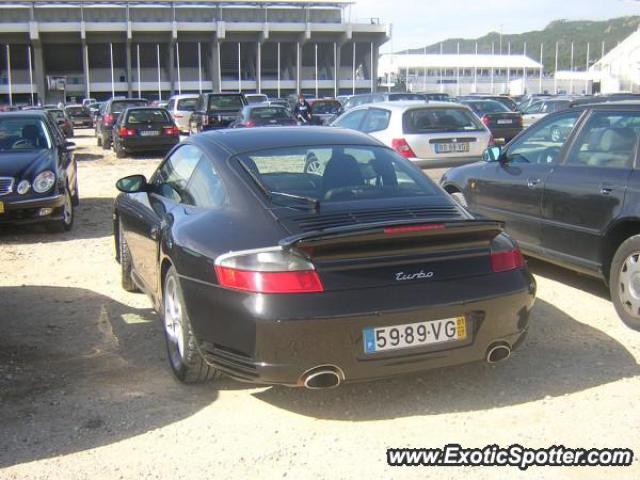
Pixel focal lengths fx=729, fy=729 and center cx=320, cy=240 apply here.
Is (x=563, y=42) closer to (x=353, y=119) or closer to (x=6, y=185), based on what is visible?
(x=353, y=119)

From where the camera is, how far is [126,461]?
348 centimetres

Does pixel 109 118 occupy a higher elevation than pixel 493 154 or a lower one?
lower

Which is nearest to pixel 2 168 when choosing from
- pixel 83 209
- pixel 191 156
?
pixel 83 209

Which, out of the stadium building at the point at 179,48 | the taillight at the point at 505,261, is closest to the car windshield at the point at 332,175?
the taillight at the point at 505,261

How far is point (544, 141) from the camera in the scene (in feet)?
22.3

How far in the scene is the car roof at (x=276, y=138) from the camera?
4.72m

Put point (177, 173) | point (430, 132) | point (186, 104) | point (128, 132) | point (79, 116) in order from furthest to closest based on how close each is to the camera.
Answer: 1. point (79, 116)
2. point (186, 104)
3. point (128, 132)
4. point (430, 132)
5. point (177, 173)

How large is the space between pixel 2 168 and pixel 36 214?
0.71 metres

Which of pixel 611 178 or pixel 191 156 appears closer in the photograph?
pixel 191 156

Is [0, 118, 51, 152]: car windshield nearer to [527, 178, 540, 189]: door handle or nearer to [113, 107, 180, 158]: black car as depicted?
[527, 178, 540, 189]: door handle

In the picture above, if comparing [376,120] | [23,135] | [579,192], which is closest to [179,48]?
[376,120]

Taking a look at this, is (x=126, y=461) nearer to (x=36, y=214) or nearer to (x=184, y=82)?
(x=36, y=214)

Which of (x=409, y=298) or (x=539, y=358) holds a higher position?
(x=409, y=298)

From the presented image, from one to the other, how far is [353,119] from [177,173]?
811 centimetres
